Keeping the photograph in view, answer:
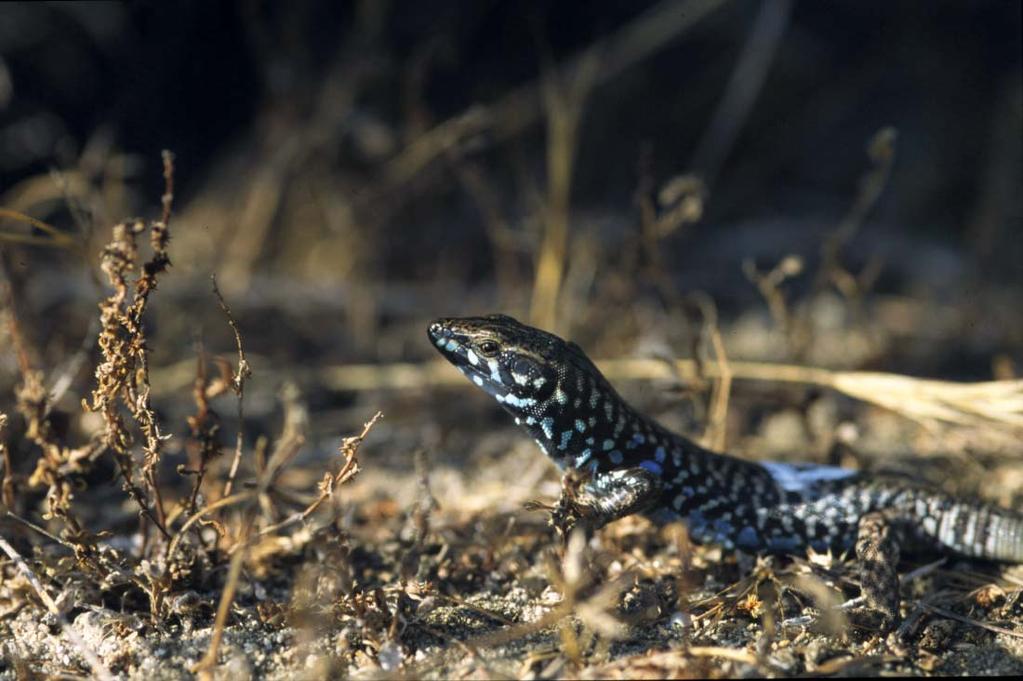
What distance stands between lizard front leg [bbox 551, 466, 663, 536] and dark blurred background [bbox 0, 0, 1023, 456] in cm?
134

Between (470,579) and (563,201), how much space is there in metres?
2.68

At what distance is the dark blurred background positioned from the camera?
5.92m

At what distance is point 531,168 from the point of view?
25.5 feet

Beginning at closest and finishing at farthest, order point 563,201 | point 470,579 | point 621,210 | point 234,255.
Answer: point 470,579 < point 563,201 < point 234,255 < point 621,210

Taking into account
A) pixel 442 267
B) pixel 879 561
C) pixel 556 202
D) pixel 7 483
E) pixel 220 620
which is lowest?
pixel 879 561

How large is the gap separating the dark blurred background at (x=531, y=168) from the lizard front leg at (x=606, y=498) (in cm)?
134

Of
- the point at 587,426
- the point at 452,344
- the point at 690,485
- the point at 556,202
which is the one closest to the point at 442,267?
the point at 556,202

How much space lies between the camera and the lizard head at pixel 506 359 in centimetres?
384

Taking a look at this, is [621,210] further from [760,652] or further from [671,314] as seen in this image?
[760,652]

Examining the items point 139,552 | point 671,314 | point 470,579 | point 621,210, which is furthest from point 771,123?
point 139,552

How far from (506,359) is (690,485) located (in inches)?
42.4

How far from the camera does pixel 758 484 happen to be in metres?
4.19

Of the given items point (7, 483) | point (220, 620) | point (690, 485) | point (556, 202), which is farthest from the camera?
point (556, 202)

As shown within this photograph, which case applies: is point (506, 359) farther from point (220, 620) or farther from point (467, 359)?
point (220, 620)
